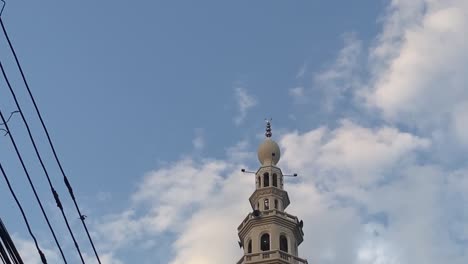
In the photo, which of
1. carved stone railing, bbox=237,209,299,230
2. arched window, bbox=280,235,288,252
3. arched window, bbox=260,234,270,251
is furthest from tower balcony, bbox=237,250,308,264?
carved stone railing, bbox=237,209,299,230

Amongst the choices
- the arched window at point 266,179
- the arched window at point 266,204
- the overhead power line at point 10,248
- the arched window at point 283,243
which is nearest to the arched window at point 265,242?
the arched window at point 283,243

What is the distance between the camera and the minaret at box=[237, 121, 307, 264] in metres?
49.3

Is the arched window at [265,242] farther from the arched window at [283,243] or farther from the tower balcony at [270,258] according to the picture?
the tower balcony at [270,258]

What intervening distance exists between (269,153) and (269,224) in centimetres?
→ 772

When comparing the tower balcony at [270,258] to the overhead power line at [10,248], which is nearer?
the overhead power line at [10,248]

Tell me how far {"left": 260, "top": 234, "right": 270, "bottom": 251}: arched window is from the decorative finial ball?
7.65 metres

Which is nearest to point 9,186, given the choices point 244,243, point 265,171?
point 244,243

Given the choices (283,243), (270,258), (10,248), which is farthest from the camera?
(283,243)

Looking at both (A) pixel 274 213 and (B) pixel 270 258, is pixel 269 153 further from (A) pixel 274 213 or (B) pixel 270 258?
(B) pixel 270 258

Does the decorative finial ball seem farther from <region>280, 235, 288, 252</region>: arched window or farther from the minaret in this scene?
<region>280, 235, 288, 252</region>: arched window

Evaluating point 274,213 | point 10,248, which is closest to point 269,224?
point 274,213

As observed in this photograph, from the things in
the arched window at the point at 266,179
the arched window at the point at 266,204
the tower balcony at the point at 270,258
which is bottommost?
the tower balcony at the point at 270,258

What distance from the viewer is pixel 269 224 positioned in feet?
171

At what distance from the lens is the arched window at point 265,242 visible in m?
50.9
